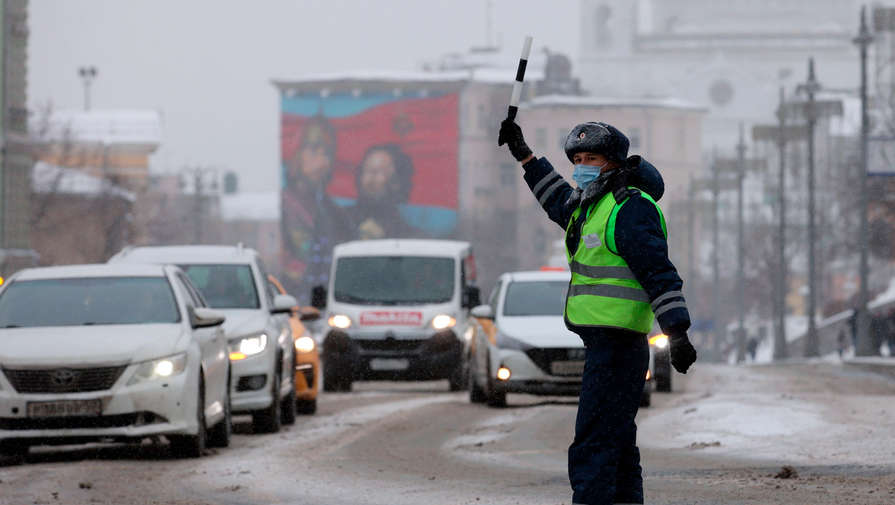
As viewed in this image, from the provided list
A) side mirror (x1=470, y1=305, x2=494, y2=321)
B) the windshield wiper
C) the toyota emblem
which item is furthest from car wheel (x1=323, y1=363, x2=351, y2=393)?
the toyota emblem

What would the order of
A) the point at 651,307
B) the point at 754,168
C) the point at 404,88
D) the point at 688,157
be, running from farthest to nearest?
the point at 688,157, the point at 404,88, the point at 754,168, the point at 651,307

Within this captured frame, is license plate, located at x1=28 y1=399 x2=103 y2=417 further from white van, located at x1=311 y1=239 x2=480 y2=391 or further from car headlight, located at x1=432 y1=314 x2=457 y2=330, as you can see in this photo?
car headlight, located at x1=432 y1=314 x2=457 y2=330

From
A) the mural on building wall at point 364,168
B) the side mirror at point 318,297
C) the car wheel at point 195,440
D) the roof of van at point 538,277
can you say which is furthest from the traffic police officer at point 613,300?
the mural on building wall at point 364,168

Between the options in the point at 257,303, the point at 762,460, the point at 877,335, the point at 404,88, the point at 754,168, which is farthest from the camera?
the point at 404,88

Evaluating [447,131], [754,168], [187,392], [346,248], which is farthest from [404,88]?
[187,392]

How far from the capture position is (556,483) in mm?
12836

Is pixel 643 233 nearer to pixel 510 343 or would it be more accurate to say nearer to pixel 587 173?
pixel 587 173

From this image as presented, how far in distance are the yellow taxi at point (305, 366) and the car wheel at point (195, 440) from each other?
619cm

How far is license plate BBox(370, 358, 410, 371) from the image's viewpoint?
28.6 m

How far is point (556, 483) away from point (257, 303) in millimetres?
7068

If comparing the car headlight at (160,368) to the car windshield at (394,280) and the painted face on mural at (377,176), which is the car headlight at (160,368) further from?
the painted face on mural at (377,176)

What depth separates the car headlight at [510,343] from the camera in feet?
73.2

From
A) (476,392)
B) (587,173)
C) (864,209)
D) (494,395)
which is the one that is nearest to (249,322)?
(494,395)

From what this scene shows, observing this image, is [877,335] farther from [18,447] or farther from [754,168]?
[754,168]
